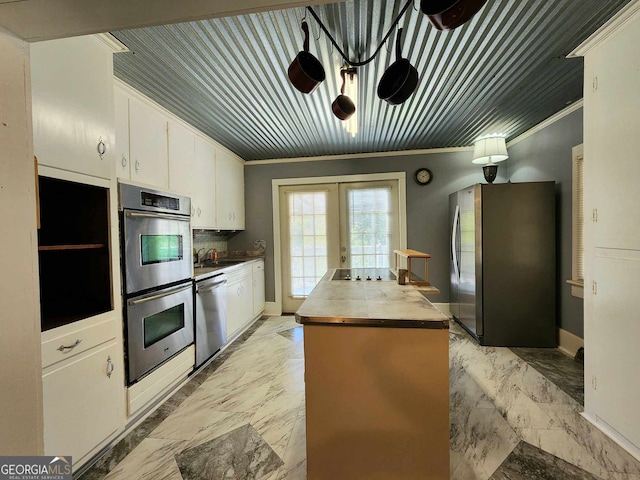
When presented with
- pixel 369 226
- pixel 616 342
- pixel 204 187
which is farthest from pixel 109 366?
pixel 369 226

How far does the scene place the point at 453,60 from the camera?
6.40ft

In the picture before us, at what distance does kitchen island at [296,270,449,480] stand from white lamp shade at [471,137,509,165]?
2.87 metres

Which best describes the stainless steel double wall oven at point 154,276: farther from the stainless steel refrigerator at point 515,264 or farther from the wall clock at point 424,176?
the wall clock at point 424,176

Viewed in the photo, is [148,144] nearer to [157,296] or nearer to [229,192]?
[157,296]

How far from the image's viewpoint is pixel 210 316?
2.79m

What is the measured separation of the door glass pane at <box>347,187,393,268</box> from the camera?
13.9 feet

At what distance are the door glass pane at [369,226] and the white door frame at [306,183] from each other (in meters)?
0.16

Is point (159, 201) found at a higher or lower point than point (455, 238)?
higher

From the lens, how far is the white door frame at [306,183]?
4.16 m

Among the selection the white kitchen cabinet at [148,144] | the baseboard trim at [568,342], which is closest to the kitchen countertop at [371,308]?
the white kitchen cabinet at [148,144]

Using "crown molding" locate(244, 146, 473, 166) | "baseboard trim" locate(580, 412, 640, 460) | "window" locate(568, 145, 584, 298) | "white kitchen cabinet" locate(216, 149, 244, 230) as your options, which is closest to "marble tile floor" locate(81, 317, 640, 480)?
"baseboard trim" locate(580, 412, 640, 460)

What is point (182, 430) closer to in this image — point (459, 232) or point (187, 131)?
point (187, 131)

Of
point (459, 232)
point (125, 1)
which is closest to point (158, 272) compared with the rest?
point (125, 1)

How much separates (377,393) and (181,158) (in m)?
2.73
